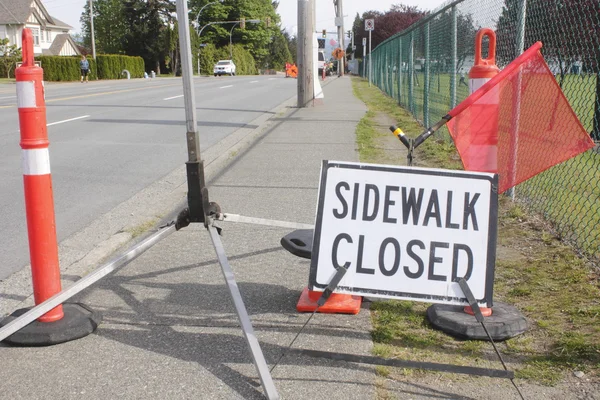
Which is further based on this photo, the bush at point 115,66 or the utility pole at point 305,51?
the bush at point 115,66

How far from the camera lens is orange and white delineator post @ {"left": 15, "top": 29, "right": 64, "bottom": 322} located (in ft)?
10.4

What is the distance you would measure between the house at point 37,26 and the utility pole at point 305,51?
40761 mm

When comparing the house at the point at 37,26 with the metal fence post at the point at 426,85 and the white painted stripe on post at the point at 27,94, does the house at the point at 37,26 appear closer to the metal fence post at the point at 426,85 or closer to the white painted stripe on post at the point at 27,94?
the metal fence post at the point at 426,85

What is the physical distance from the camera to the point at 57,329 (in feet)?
10.7

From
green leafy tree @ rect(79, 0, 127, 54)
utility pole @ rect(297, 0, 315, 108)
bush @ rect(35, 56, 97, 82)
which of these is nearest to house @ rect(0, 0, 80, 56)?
bush @ rect(35, 56, 97, 82)

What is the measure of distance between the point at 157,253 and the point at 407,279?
7.05ft

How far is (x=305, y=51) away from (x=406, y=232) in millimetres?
15167

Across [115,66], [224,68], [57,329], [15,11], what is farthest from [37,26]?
[57,329]

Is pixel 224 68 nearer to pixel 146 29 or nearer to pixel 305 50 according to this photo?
pixel 146 29

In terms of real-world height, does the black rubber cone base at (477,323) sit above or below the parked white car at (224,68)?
below

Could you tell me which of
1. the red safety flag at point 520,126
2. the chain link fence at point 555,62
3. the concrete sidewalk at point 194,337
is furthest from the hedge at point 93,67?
the red safety flag at point 520,126

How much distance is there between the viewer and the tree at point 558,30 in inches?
222

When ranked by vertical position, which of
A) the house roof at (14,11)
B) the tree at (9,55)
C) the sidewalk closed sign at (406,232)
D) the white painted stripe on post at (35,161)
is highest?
the house roof at (14,11)

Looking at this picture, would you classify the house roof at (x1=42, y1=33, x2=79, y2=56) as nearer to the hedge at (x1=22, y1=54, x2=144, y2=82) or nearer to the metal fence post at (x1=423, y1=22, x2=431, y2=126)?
the hedge at (x1=22, y1=54, x2=144, y2=82)
